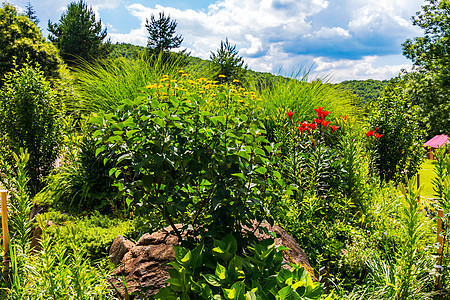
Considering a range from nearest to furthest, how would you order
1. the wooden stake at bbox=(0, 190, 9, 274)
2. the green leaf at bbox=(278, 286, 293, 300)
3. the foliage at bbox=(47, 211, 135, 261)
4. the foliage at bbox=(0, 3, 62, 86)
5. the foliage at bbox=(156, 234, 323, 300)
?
the green leaf at bbox=(278, 286, 293, 300) < the foliage at bbox=(156, 234, 323, 300) < the wooden stake at bbox=(0, 190, 9, 274) < the foliage at bbox=(47, 211, 135, 261) < the foliage at bbox=(0, 3, 62, 86)

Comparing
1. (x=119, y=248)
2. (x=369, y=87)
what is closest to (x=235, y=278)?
(x=119, y=248)

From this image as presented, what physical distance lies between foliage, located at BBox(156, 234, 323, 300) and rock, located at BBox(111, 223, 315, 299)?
0.56 m

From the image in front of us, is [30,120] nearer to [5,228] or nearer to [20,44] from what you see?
[5,228]

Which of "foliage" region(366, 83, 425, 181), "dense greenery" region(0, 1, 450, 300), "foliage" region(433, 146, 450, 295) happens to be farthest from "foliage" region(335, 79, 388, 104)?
Answer: "foliage" region(433, 146, 450, 295)

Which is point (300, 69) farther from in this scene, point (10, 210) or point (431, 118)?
point (431, 118)

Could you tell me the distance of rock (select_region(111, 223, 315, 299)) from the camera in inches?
90.7

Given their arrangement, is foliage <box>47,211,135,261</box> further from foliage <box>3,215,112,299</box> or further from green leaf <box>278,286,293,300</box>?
green leaf <box>278,286,293,300</box>

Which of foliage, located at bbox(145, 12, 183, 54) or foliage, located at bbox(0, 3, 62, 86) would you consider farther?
foliage, located at bbox(145, 12, 183, 54)

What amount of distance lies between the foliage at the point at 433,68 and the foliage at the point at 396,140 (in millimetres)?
12608

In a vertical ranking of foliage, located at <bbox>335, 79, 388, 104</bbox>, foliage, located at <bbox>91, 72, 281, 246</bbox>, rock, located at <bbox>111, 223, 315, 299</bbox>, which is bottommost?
rock, located at <bbox>111, 223, 315, 299</bbox>

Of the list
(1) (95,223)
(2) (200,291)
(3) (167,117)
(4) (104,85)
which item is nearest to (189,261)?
(2) (200,291)

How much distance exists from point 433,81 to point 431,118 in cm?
210

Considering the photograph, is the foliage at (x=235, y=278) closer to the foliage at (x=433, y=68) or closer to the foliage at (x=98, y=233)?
the foliage at (x=98, y=233)

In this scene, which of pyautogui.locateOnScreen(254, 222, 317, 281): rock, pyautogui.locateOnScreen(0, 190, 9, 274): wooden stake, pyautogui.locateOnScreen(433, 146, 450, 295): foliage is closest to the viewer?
pyautogui.locateOnScreen(0, 190, 9, 274): wooden stake
